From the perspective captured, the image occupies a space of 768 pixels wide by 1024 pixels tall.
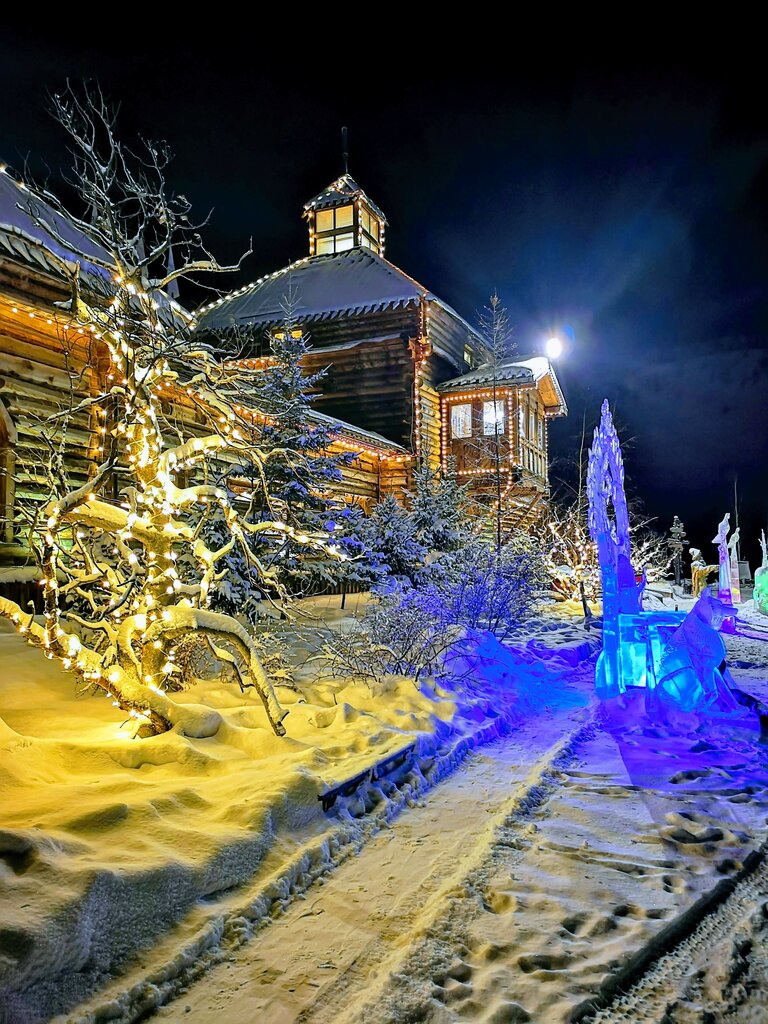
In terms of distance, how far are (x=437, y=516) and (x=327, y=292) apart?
13599 mm

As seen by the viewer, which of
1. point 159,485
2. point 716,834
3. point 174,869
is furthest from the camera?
point 159,485

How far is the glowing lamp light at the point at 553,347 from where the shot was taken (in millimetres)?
26594

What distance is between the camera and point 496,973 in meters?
3.03

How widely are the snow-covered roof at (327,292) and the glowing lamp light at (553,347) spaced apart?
3.79m

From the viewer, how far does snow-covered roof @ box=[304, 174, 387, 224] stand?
2978 centimetres

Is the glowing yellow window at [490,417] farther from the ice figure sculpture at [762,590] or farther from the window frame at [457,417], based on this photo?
the ice figure sculpture at [762,590]

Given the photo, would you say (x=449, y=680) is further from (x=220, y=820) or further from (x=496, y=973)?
(x=496, y=973)

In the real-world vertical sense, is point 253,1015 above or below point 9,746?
below

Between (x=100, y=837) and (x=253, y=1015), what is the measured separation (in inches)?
58.7

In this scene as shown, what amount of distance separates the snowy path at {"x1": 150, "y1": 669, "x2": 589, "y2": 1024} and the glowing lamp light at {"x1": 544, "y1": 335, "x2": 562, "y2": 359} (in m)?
24.1

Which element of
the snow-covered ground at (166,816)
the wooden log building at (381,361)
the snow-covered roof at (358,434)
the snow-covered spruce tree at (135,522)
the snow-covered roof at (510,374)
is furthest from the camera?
the snow-covered roof at (510,374)

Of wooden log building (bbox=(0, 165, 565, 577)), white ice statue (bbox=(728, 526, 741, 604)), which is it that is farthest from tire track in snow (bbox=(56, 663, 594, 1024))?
white ice statue (bbox=(728, 526, 741, 604))

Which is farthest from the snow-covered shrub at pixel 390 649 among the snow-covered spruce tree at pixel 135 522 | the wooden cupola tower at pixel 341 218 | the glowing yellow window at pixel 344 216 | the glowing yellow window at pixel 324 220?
the glowing yellow window at pixel 324 220

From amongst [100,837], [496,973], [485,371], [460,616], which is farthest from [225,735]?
[485,371]
